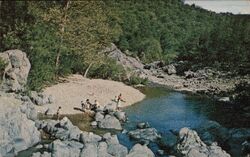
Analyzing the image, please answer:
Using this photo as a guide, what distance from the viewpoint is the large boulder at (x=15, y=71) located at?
36406mm

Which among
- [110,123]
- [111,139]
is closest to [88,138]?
[111,139]

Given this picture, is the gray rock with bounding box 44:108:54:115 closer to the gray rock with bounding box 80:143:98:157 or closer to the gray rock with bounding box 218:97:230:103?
the gray rock with bounding box 80:143:98:157

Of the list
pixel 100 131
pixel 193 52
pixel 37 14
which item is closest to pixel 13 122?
pixel 100 131

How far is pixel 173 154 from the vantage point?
26.2m

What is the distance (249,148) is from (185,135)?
139 inches

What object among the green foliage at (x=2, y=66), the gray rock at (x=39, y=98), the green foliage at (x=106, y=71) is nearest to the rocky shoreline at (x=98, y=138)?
the gray rock at (x=39, y=98)

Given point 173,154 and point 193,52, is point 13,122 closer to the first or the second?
point 173,154

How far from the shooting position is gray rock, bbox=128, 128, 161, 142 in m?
29.3

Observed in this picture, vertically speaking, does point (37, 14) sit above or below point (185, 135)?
above

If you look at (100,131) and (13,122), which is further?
(100,131)

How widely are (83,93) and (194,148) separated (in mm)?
18047

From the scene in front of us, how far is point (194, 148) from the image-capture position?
25.3 metres

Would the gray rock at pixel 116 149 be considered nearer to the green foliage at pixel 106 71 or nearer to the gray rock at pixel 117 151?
the gray rock at pixel 117 151

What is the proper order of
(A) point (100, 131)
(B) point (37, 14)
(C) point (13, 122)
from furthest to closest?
1. (B) point (37, 14)
2. (A) point (100, 131)
3. (C) point (13, 122)
